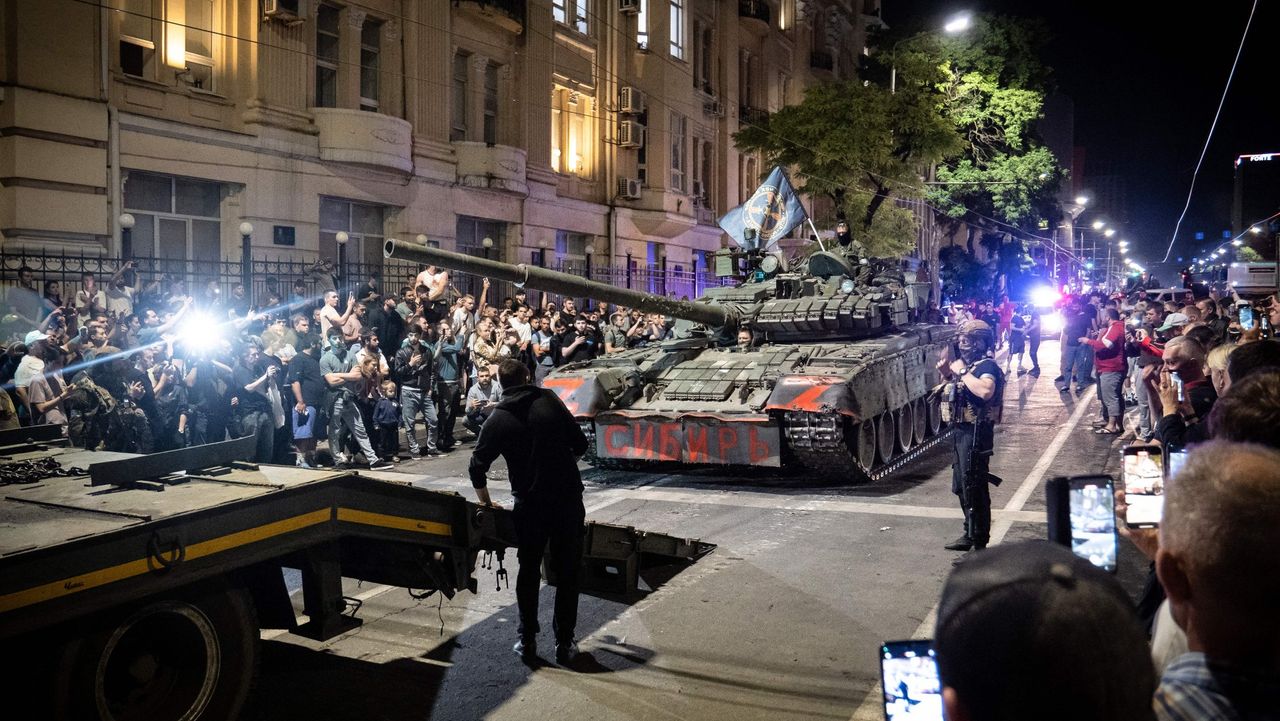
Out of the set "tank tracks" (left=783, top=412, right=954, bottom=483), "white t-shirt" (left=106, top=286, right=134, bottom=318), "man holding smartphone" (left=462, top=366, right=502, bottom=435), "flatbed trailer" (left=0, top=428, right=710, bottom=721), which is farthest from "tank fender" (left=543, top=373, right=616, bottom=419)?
"white t-shirt" (left=106, top=286, right=134, bottom=318)

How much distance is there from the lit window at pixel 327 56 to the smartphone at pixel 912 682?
19498 millimetres

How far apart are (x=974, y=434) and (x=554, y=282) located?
14.1ft

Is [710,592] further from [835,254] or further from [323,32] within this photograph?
[323,32]

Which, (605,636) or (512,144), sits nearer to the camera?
(605,636)

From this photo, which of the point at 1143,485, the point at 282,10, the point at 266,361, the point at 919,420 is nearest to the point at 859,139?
the point at 919,420

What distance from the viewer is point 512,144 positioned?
25031 mm

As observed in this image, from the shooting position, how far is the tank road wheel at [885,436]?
501 inches

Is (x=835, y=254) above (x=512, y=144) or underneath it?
underneath

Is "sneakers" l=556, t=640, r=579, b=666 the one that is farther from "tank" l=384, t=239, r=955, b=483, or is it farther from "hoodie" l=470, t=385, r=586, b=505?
"tank" l=384, t=239, r=955, b=483

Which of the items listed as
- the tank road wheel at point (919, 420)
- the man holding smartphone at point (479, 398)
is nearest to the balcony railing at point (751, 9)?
the tank road wheel at point (919, 420)

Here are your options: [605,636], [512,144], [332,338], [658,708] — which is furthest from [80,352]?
[512,144]

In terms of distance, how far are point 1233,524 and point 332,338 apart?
12.2 metres

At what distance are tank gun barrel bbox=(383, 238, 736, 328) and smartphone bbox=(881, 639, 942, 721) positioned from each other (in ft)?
20.9

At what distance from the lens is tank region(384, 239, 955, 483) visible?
1103cm
